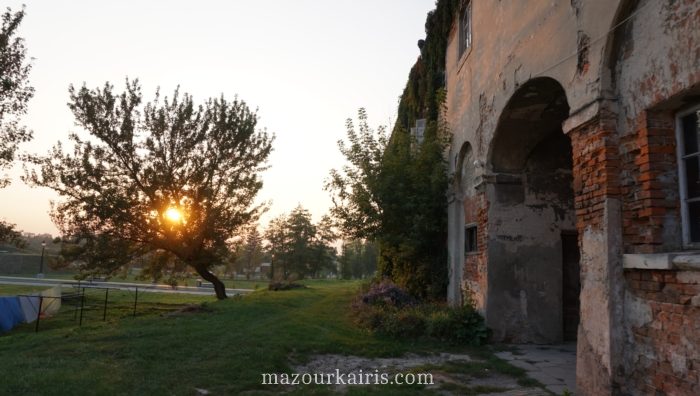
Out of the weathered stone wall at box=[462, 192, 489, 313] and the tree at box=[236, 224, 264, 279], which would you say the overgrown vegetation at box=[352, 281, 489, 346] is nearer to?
the weathered stone wall at box=[462, 192, 489, 313]

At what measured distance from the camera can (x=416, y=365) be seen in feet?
23.5

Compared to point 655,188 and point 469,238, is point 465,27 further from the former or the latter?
point 655,188

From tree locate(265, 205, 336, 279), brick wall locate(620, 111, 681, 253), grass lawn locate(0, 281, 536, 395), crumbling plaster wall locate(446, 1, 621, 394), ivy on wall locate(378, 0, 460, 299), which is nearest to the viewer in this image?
brick wall locate(620, 111, 681, 253)

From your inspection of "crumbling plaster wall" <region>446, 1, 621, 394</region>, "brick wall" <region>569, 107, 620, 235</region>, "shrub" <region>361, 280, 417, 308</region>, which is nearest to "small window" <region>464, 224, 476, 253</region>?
"crumbling plaster wall" <region>446, 1, 621, 394</region>

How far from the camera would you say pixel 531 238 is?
9234mm

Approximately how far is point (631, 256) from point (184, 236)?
19.6 m

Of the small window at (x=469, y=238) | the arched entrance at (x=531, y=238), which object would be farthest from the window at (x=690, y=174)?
the small window at (x=469, y=238)

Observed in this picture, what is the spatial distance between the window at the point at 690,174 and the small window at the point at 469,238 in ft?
20.7

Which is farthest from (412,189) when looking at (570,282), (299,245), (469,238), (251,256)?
(251,256)

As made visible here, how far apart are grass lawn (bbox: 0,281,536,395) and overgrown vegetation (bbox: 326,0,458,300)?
2955mm

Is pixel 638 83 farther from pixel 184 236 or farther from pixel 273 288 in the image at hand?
pixel 273 288

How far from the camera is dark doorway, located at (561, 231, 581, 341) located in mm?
9336

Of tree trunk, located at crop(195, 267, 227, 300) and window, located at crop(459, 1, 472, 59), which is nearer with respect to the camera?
window, located at crop(459, 1, 472, 59)

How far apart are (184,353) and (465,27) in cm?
1030
